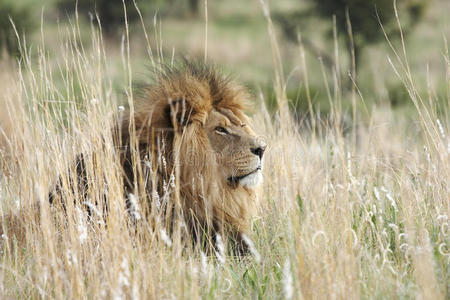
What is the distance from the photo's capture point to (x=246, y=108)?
4.49 meters

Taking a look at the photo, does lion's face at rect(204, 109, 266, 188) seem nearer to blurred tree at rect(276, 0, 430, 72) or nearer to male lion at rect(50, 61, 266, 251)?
male lion at rect(50, 61, 266, 251)

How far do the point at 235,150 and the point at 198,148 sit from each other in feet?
0.75

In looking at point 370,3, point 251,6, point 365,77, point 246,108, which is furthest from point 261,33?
point 246,108

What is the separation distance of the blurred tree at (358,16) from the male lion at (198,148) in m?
11.3

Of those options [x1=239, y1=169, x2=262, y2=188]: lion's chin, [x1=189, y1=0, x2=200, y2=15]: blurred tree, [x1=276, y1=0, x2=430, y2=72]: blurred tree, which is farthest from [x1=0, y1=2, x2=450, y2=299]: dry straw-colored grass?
[x1=189, y1=0, x2=200, y2=15]: blurred tree

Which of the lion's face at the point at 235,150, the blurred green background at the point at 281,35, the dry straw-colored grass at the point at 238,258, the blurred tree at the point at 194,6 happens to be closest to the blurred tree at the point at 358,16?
the blurred green background at the point at 281,35

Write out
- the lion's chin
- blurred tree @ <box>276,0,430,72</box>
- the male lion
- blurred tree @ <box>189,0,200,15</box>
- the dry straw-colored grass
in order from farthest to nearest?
blurred tree @ <box>189,0,200,15</box>, blurred tree @ <box>276,0,430,72</box>, the lion's chin, the male lion, the dry straw-colored grass

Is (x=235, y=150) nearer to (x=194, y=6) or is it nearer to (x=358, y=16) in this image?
(x=358, y=16)

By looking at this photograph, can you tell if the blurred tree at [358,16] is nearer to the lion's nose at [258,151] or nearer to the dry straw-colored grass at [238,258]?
the lion's nose at [258,151]

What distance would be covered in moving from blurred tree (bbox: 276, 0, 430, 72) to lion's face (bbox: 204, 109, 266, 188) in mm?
11297

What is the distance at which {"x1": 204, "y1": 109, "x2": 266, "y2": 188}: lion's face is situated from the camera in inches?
158

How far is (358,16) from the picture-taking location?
1648 centimetres

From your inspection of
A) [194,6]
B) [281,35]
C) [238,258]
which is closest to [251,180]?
[238,258]

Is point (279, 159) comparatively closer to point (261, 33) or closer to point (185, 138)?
point (185, 138)
